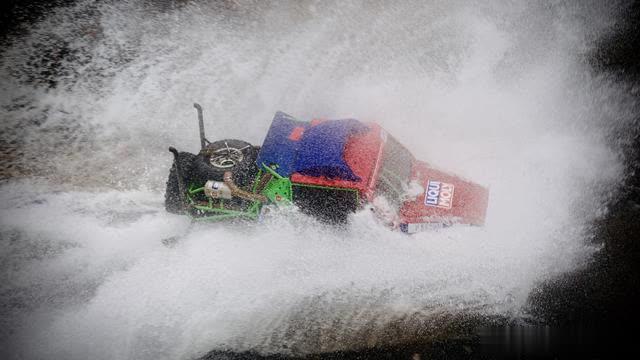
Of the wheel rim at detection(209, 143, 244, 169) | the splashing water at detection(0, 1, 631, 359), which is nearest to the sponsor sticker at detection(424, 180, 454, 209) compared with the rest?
the splashing water at detection(0, 1, 631, 359)

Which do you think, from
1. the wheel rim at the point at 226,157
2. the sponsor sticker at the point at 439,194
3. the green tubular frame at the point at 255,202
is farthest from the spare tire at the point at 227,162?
the sponsor sticker at the point at 439,194

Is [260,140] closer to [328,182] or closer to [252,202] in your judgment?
[252,202]

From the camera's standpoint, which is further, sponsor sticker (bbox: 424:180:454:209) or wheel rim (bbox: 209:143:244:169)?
wheel rim (bbox: 209:143:244:169)

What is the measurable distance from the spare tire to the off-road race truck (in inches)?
0.6

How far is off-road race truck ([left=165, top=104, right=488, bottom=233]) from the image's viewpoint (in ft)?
14.8

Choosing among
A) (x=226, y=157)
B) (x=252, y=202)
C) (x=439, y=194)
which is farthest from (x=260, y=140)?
(x=439, y=194)

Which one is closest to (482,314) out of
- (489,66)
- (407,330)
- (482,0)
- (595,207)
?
(407,330)

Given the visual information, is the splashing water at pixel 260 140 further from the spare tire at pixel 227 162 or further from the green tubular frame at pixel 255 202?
the spare tire at pixel 227 162

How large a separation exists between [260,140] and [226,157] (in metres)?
2.01

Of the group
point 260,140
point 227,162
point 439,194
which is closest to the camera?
point 439,194

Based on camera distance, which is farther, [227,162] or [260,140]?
[260,140]

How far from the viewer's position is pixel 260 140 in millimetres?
7188

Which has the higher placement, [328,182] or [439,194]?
[439,194]

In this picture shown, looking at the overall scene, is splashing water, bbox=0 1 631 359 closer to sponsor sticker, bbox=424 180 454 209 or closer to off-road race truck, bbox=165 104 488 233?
off-road race truck, bbox=165 104 488 233
